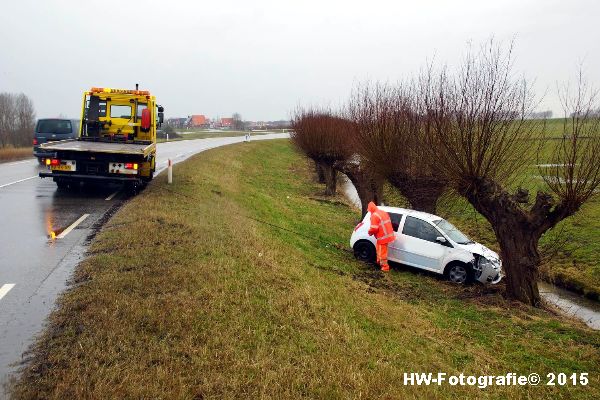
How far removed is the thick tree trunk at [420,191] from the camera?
14.7 m

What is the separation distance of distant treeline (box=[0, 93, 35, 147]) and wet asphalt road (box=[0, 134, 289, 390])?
28.2 m

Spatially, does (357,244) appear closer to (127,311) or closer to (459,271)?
(459,271)

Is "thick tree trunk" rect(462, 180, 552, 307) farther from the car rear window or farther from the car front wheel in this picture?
the car rear window

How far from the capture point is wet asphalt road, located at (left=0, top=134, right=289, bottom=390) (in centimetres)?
550

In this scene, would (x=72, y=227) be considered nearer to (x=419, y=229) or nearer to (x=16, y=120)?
(x=419, y=229)

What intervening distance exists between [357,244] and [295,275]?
4.46m

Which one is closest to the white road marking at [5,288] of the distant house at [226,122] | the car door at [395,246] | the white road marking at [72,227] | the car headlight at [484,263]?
the white road marking at [72,227]

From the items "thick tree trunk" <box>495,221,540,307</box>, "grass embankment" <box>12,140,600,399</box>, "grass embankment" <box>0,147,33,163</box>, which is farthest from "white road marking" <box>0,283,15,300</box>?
"grass embankment" <box>0,147,33,163</box>

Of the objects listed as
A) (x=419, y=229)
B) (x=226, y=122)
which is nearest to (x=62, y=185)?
(x=419, y=229)

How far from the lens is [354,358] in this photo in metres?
5.58

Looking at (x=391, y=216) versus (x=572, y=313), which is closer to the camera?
(x=572, y=313)

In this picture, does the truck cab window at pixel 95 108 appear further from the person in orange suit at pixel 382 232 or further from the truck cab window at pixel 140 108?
the person in orange suit at pixel 382 232

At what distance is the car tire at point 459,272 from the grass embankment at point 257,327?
294 mm

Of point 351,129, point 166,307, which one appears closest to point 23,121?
point 351,129
